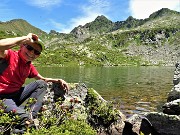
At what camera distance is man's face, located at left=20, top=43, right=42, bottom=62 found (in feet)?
32.1

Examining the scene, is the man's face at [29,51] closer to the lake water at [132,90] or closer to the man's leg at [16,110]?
the man's leg at [16,110]

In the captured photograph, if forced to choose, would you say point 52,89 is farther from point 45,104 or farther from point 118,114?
point 118,114

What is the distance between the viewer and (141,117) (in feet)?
46.3

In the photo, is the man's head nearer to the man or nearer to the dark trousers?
the man

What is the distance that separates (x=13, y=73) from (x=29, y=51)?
3.19 feet

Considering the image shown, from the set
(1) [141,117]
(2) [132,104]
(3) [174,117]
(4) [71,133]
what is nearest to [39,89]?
(4) [71,133]

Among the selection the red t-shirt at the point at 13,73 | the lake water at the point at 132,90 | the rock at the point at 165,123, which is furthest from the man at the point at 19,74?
the lake water at the point at 132,90

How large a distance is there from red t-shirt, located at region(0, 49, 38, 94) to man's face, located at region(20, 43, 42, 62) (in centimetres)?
24

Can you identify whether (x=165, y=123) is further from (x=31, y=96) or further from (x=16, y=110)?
(x=16, y=110)

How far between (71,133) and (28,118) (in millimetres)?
1888

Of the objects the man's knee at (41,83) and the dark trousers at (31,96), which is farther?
the man's knee at (41,83)

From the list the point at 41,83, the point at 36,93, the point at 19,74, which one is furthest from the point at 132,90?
the point at 19,74

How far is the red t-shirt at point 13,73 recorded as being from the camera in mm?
9727

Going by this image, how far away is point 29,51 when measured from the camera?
988 centimetres
